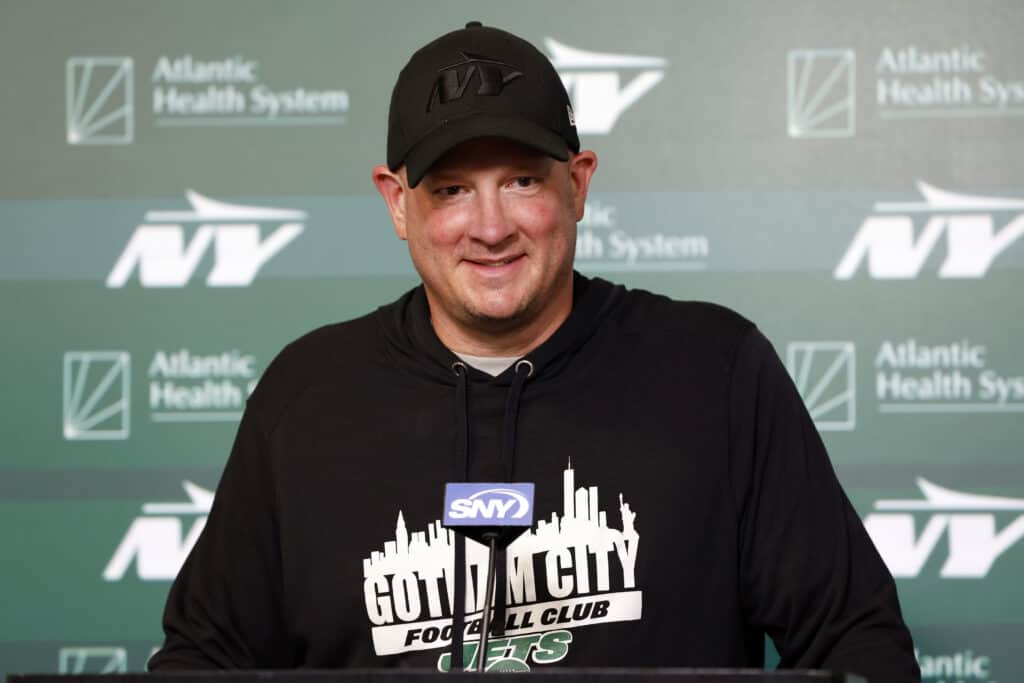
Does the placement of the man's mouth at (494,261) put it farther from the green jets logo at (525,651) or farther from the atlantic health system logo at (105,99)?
the atlantic health system logo at (105,99)

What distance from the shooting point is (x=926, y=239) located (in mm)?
2488

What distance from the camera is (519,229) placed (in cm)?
157

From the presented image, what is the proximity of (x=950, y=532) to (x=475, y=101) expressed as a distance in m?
1.37

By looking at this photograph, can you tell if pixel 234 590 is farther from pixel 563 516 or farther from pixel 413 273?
pixel 413 273

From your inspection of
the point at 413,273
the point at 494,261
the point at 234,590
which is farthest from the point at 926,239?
the point at 234,590

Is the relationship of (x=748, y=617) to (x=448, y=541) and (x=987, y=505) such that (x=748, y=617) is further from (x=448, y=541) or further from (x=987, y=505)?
(x=987, y=505)

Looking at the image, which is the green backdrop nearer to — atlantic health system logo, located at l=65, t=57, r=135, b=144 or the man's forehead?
atlantic health system logo, located at l=65, t=57, r=135, b=144

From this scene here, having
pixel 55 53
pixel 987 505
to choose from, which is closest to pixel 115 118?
pixel 55 53

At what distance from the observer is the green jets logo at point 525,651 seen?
1.54 meters

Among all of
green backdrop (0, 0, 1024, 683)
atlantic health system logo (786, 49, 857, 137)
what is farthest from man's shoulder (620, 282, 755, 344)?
atlantic health system logo (786, 49, 857, 137)

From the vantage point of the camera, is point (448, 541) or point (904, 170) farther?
point (904, 170)

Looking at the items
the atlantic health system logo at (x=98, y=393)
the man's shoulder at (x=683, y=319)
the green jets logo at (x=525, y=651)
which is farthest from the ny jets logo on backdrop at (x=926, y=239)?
the atlantic health system logo at (x=98, y=393)

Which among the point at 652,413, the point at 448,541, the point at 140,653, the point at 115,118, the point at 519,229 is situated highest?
the point at 115,118

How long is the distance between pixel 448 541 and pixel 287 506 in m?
0.22
